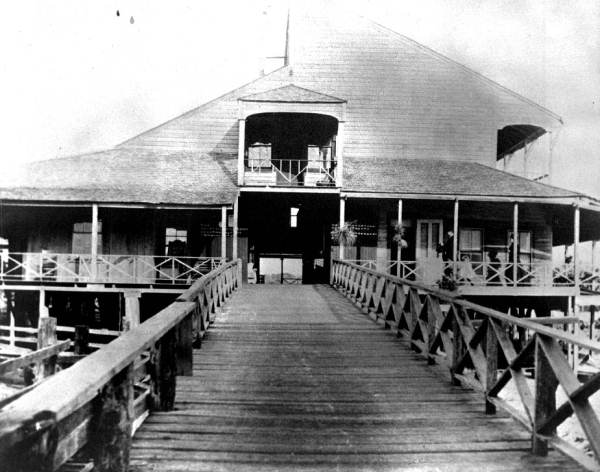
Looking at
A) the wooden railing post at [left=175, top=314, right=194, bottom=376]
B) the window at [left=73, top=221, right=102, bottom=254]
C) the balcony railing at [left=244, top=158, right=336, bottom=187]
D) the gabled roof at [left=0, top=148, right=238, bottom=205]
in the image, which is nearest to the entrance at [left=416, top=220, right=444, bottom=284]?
the balcony railing at [left=244, top=158, right=336, bottom=187]

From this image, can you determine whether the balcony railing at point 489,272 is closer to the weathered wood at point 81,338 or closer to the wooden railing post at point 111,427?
the weathered wood at point 81,338

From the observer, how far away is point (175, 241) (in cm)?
2042

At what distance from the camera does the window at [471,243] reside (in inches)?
813

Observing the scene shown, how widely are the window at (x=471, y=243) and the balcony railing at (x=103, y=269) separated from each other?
9145mm

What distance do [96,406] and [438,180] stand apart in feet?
59.9

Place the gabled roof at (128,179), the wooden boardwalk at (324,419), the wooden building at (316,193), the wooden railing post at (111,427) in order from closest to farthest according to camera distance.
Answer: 1. the wooden railing post at (111,427)
2. the wooden boardwalk at (324,419)
3. the gabled roof at (128,179)
4. the wooden building at (316,193)

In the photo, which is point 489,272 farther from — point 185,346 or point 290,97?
point 185,346

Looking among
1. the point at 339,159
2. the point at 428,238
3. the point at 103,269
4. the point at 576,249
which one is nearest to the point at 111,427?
the point at 339,159

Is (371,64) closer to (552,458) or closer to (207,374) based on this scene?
(207,374)

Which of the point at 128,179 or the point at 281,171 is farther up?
the point at 281,171

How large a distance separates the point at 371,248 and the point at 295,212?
355 centimetres

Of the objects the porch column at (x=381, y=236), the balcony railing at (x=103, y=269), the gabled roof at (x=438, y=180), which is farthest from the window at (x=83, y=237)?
the porch column at (x=381, y=236)

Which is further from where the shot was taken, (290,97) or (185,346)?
(290,97)

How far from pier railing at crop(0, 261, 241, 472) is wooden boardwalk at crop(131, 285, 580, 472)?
521mm
